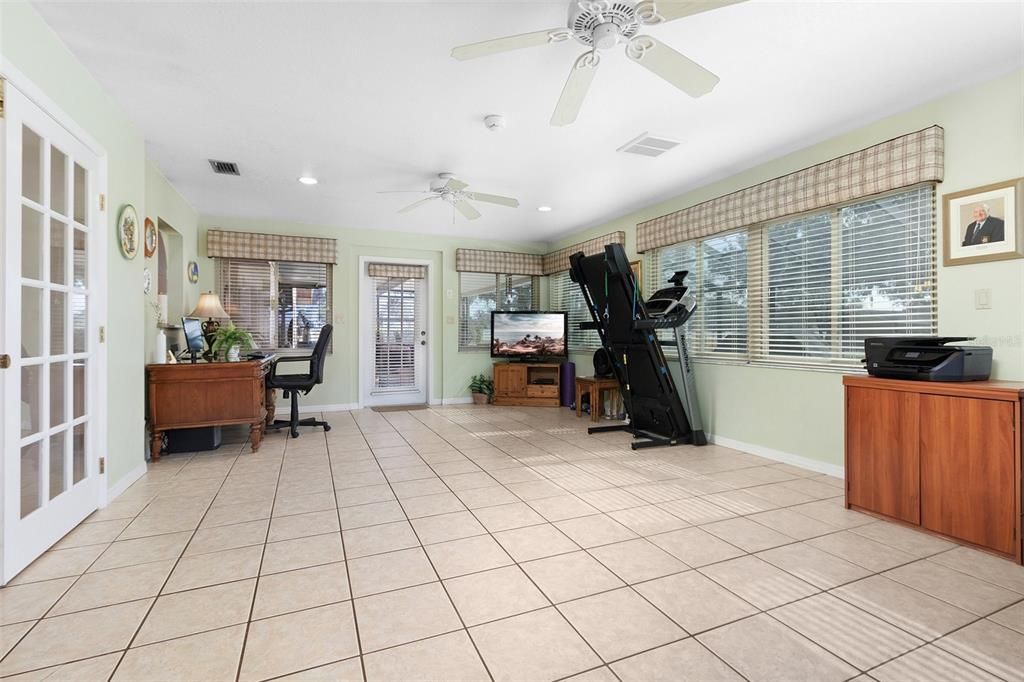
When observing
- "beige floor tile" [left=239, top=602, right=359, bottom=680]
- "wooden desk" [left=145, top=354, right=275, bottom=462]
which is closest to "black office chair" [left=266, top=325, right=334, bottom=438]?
"wooden desk" [left=145, top=354, right=275, bottom=462]

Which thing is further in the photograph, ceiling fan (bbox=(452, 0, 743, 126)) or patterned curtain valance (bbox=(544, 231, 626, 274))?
patterned curtain valance (bbox=(544, 231, 626, 274))

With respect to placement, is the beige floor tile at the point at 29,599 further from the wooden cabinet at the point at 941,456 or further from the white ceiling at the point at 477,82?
the wooden cabinet at the point at 941,456

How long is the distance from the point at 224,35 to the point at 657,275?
166 inches

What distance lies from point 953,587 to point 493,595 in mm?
1833

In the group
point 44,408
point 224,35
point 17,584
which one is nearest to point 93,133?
point 224,35

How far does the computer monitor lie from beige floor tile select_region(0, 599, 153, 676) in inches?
110

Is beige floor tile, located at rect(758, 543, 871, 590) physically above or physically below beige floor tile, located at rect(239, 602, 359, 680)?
below

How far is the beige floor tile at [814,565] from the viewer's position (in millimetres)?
1982

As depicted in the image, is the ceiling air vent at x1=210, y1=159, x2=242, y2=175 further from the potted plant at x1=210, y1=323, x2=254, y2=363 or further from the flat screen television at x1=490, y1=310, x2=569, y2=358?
the flat screen television at x1=490, y1=310, x2=569, y2=358

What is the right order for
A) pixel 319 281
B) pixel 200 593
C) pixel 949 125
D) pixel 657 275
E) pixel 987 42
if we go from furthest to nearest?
1. pixel 319 281
2. pixel 657 275
3. pixel 949 125
4. pixel 987 42
5. pixel 200 593

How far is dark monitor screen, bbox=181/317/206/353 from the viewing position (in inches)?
162

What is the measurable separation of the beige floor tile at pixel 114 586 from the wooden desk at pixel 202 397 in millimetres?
2069

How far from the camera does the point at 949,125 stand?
2.84 m

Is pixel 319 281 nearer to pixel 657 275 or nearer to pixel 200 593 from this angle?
pixel 657 275
